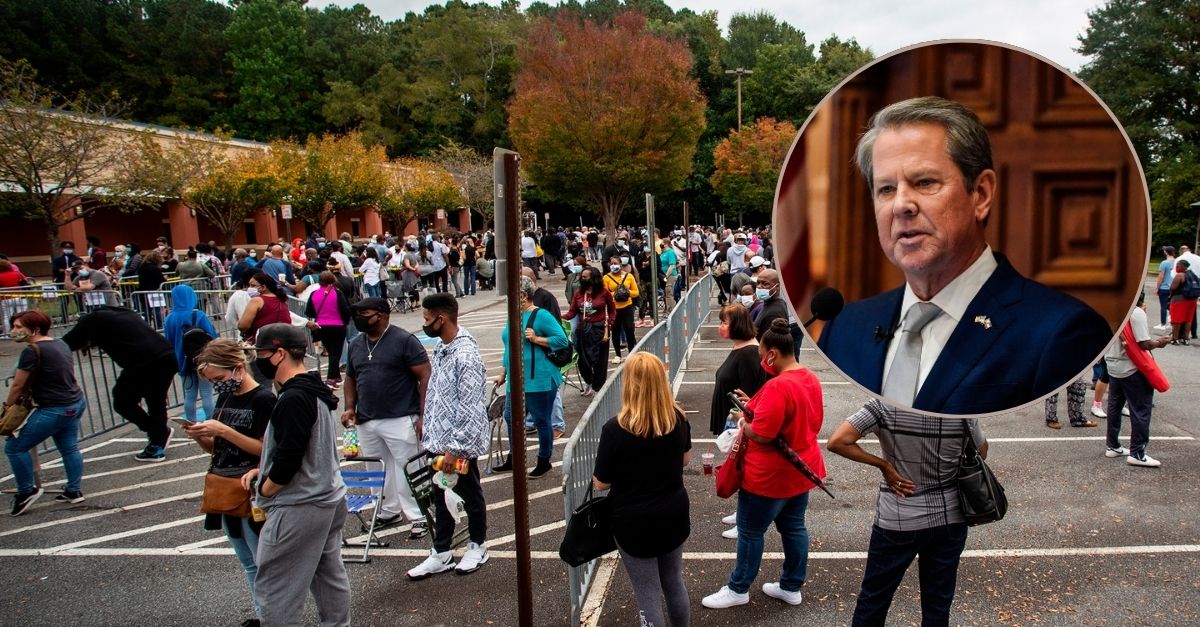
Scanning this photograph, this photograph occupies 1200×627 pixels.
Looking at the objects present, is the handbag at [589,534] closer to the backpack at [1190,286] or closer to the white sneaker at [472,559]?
the white sneaker at [472,559]

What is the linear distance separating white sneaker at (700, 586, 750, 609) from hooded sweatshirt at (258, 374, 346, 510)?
89.3 inches

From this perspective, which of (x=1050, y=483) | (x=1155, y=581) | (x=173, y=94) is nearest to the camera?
(x=1155, y=581)

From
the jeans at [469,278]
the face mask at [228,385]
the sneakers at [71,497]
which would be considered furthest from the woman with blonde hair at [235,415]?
the jeans at [469,278]

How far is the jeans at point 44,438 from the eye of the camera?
20.1 feet

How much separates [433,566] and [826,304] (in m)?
3.94

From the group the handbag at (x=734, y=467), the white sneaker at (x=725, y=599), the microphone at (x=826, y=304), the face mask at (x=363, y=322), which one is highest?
the microphone at (x=826, y=304)

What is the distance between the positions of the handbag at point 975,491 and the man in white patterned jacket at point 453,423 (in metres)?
2.88

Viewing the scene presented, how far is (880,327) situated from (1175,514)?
5470mm

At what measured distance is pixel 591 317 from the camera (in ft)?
29.3

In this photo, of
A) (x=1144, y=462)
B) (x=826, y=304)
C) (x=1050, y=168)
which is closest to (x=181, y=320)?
(x=826, y=304)

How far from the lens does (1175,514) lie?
18.2ft

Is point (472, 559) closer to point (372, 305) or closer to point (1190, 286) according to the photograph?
point (372, 305)

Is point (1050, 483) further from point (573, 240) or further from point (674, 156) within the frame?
point (573, 240)

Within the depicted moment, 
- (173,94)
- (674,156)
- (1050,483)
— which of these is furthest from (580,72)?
(173,94)
